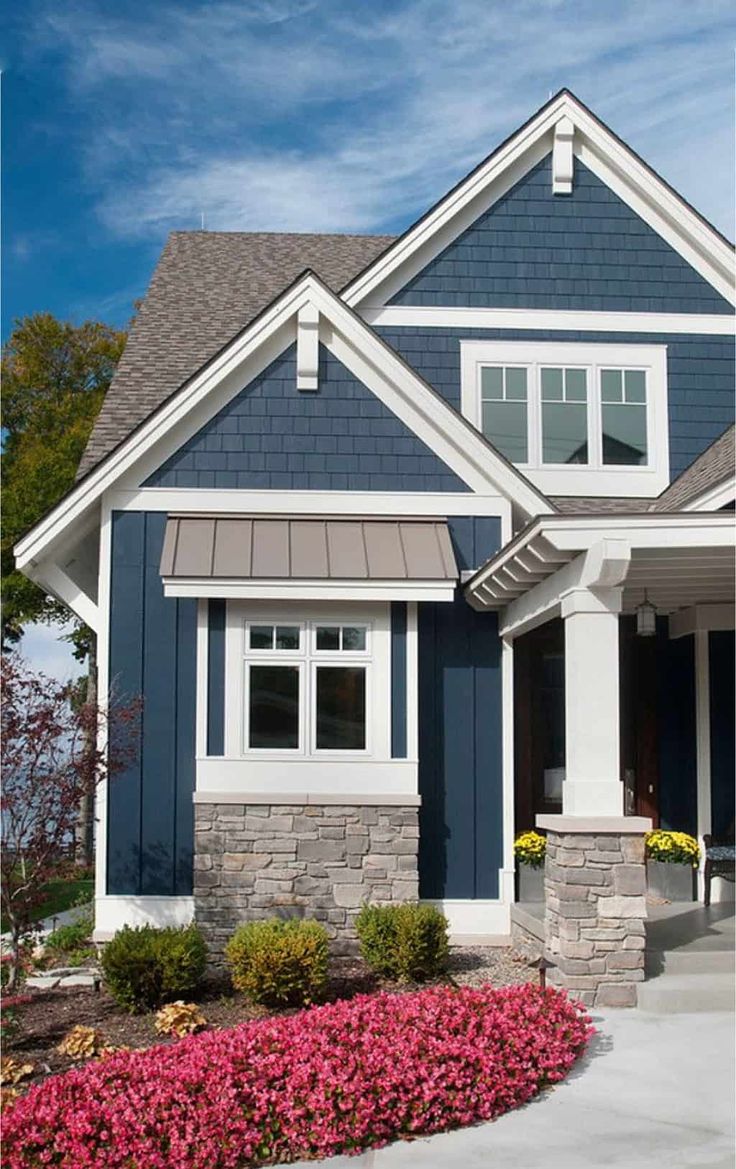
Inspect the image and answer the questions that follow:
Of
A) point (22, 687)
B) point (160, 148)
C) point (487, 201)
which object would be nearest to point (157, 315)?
point (160, 148)

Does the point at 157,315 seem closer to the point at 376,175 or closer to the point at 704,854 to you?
the point at 376,175

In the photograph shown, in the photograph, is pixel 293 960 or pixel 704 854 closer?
pixel 293 960

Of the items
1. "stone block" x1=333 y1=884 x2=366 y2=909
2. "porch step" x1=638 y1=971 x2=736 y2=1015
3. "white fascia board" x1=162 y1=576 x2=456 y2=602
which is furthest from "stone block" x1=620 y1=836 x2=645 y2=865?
"white fascia board" x1=162 y1=576 x2=456 y2=602

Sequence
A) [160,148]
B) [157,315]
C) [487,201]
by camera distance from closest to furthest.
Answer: [160,148], [487,201], [157,315]

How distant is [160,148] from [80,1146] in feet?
31.5

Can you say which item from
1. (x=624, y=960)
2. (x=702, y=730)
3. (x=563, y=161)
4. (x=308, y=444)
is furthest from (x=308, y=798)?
(x=563, y=161)

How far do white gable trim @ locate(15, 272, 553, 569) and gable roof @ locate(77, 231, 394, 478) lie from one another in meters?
0.69

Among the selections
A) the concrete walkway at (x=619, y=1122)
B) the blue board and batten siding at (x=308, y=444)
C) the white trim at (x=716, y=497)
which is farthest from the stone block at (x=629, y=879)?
the blue board and batten siding at (x=308, y=444)

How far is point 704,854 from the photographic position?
11.3m

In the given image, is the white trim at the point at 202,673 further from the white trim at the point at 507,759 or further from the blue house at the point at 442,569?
the white trim at the point at 507,759

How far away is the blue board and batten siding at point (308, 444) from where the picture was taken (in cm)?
1106

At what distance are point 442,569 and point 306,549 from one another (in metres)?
1.21

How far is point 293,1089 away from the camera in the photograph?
6023mm

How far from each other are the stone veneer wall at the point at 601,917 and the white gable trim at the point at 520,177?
671 centimetres
